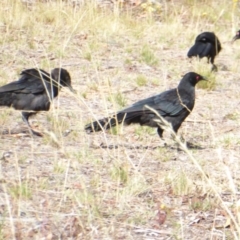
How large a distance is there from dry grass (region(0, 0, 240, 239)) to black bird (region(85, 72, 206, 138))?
0.65ft

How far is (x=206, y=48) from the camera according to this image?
40.7 ft

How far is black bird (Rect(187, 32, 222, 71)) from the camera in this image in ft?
40.6

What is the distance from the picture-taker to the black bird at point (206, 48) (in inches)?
487

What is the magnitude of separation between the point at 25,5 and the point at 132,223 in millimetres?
10094

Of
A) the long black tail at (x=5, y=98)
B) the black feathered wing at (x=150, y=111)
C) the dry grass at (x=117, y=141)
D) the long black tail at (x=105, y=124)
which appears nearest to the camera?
the dry grass at (x=117, y=141)

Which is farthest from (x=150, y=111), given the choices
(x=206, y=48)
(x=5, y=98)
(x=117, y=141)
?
(x=206, y=48)

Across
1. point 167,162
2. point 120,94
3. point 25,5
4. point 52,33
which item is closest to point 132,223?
point 167,162

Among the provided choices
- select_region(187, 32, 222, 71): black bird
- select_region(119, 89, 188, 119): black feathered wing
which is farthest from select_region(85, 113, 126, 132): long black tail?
select_region(187, 32, 222, 71): black bird

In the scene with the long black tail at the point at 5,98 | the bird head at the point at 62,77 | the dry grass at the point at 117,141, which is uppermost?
the bird head at the point at 62,77

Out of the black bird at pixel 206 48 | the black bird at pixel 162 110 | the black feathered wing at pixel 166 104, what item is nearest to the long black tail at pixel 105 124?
the black bird at pixel 162 110

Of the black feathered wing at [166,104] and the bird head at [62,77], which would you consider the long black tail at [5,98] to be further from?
the black feathered wing at [166,104]

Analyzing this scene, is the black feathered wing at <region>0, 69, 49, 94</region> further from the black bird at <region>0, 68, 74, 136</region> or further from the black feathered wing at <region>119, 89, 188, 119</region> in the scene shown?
the black feathered wing at <region>119, 89, 188, 119</region>

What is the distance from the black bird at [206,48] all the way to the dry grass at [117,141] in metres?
0.19

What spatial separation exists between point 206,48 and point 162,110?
13.5 ft
